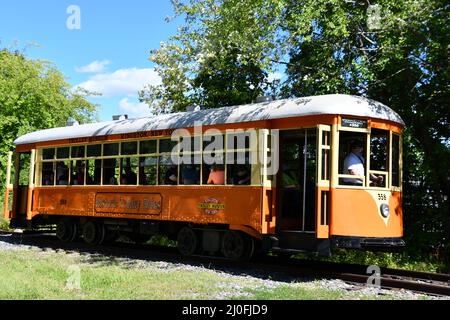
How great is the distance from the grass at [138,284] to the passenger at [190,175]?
172 cm

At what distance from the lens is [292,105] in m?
10.3

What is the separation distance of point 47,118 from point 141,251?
15279 mm

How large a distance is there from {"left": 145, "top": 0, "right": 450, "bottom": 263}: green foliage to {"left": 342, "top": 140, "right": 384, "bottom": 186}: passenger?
277cm

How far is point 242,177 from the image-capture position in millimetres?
10820

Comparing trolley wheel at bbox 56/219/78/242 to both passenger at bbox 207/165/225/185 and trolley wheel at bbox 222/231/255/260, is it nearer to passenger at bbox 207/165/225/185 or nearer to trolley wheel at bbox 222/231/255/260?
trolley wheel at bbox 222/231/255/260

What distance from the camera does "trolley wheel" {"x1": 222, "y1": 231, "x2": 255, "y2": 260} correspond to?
439 inches

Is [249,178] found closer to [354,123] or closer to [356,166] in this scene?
[356,166]

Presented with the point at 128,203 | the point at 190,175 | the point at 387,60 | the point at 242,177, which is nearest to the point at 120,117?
the point at 128,203

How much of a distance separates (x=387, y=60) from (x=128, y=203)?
6.31m

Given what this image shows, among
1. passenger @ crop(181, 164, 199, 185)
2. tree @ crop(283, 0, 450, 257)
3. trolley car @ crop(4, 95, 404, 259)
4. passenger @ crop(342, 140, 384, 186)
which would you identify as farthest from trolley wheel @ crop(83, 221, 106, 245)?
passenger @ crop(342, 140, 384, 186)
